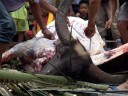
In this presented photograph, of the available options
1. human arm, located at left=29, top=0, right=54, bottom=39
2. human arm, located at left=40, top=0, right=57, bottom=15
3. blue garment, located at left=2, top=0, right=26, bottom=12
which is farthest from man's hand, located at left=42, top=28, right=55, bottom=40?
blue garment, located at left=2, top=0, right=26, bottom=12

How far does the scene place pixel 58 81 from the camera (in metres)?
3.85

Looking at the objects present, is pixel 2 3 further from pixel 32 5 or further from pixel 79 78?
pixel 79 78

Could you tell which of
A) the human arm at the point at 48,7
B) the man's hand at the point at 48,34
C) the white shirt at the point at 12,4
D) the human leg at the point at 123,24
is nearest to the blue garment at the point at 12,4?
the white shirt at the point at 12,4

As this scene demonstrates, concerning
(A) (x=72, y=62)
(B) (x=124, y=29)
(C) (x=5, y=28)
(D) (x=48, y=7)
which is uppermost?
(D) (x=48, y=7)

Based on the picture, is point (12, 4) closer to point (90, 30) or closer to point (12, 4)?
point (12, 4)

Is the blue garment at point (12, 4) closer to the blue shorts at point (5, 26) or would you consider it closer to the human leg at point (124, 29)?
the blue shorts at point (5, 26)

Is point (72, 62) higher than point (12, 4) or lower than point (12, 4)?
lower

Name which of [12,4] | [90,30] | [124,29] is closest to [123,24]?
[124,29]

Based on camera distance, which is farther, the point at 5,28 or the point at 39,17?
the point at 39,17

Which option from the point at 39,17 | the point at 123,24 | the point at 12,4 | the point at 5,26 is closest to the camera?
the point at 5,26

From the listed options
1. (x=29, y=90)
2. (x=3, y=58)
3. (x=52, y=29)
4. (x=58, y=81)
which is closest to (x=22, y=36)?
(x=52, y=29)

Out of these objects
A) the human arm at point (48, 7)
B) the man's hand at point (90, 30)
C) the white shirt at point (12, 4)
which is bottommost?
the man's hand at point (90, 30)

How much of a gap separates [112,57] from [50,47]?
845 mm

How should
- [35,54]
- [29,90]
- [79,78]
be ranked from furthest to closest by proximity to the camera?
[35,54] → [79,78] → [29,90]
